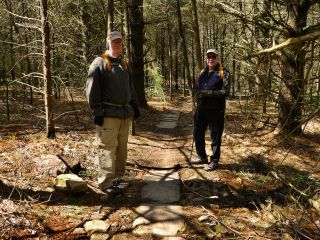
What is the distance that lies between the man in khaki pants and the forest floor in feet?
1.63

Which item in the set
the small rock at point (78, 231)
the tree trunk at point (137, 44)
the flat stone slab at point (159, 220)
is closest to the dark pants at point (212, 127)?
the flat stone slab at point (159, 220)

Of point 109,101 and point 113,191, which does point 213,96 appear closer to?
point 109,101

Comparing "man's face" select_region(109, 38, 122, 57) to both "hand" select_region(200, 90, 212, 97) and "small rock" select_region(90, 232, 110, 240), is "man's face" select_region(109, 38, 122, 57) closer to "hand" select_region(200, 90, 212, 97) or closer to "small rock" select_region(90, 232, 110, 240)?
→ "hand" select_region(200, 90, 212, 97)

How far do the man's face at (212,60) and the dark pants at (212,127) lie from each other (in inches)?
35.6

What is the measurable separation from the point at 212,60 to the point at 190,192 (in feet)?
8.50

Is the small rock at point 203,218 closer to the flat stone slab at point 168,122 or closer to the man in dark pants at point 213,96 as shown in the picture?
the man in dark pants at point 213,96

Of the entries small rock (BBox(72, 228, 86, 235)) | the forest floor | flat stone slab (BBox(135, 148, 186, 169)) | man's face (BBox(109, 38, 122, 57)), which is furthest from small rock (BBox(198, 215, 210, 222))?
man's face (BBox(109, 38, 122, 57))

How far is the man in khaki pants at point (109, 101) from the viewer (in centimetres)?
548

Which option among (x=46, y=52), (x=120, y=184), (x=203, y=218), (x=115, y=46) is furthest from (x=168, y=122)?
(x=203, y=218)

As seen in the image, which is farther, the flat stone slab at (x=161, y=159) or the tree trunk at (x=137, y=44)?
the tree trunk at (x=137, y=44)

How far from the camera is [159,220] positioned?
484 centimetres

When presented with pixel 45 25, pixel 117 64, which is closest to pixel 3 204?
pixel 117 64

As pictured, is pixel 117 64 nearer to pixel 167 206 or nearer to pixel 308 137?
pixel 167 206

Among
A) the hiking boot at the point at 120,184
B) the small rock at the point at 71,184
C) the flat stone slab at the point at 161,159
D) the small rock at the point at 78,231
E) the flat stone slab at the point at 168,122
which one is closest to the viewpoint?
the small rock at the point at 78,231
